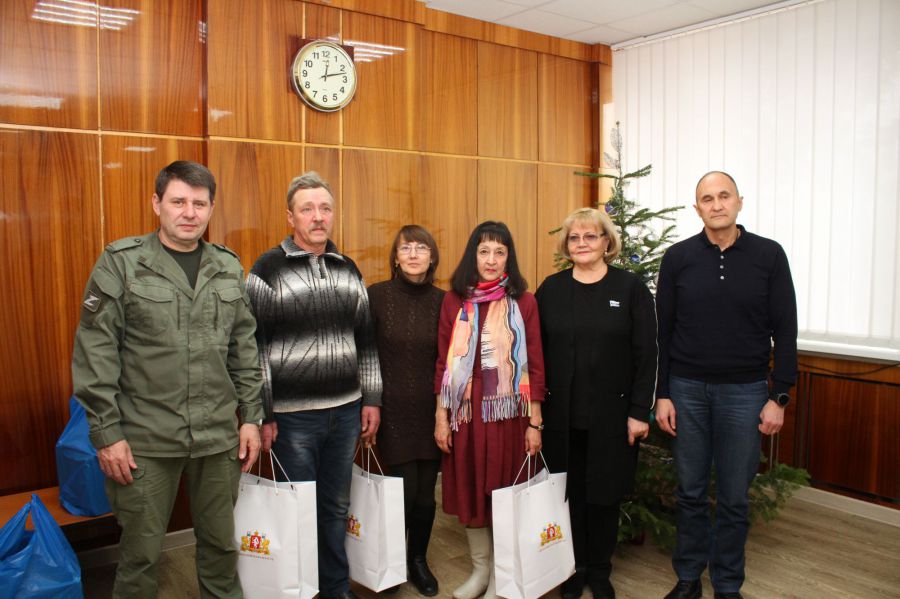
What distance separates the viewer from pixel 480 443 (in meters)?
2.65

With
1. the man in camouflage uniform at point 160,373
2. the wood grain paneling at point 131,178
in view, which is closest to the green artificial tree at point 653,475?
the man in camouflage uniform at point 160,373

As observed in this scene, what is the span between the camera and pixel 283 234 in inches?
142

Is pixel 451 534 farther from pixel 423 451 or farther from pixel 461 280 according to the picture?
pixel 461 280

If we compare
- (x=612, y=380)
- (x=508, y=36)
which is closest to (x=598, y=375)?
(x=612, y=380)

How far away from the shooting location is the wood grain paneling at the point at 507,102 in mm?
4625

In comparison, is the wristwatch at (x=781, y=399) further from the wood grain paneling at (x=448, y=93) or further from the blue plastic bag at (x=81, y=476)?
the blue plastic bag at (x=81, y=476)

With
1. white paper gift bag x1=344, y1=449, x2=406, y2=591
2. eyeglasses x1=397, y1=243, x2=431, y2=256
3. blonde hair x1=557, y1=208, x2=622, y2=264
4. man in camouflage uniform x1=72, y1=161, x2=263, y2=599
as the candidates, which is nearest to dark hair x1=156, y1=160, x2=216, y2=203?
man in camouflage uniform x1=72, y1=161, x2=263, y2=599

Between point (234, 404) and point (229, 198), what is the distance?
59.3 inches

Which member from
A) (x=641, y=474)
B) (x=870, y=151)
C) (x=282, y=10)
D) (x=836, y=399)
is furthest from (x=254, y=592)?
(x=870, y=151)

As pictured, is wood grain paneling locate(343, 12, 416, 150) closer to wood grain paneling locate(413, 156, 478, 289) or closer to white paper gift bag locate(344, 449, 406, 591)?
wood grain paneling locate(413, 156, 478, 289)

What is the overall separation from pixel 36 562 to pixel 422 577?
4.69 ft

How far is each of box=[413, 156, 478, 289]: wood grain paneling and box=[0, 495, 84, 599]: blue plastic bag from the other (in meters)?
2.60

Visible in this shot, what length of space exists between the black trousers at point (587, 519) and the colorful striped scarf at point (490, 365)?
27cm

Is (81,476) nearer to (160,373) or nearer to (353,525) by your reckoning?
(160,373)
